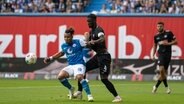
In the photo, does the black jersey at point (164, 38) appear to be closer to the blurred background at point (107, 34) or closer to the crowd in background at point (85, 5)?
the blurred background at point (107, 34)

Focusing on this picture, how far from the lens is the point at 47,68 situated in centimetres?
3753

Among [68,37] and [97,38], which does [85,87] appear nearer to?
[97,38]

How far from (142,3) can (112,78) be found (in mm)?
5048

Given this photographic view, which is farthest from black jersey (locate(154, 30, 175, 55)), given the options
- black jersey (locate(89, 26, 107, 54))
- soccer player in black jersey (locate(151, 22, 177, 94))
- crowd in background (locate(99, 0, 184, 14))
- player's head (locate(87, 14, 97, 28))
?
crowd in background (locate(99, 0, 184, 14))

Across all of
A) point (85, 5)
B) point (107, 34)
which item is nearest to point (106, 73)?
point (107, 34)

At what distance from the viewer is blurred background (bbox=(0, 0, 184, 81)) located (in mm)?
36562

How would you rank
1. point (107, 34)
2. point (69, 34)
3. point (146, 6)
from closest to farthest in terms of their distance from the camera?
1. point (69, 34)
2. point (107, 34)
3. point (146, 6)

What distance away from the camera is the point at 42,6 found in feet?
132

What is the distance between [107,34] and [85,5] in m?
4.12

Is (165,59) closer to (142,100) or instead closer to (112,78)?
(142,100)

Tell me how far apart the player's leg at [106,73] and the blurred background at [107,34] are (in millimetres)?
16268

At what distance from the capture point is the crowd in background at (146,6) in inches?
1474

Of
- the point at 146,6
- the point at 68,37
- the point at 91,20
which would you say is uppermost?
the point at 91,20

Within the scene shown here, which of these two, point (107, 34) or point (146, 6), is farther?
point (146, 6)
